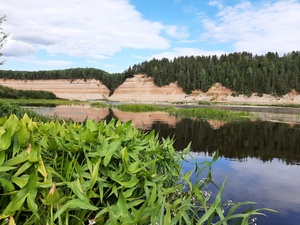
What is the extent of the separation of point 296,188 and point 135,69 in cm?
18923

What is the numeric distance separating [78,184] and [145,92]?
168668 mm

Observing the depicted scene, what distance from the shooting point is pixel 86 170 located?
5.22 metres

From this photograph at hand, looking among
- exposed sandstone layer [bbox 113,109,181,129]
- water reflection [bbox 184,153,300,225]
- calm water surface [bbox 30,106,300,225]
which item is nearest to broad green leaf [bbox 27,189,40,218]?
water reflection [bbox 184,153,300,225]

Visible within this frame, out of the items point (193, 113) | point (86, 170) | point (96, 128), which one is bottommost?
point (193, 113)

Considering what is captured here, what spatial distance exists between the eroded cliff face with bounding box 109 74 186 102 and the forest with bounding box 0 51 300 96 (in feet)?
10.4

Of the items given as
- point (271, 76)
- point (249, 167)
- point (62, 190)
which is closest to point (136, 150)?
point (62, 190)

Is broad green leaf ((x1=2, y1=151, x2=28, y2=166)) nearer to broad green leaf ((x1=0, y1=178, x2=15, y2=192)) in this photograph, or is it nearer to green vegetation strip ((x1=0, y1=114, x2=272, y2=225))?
green vegetation strip ((x1=0, y1=114, x2=272, y2=225))

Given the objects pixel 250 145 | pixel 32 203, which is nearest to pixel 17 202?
pixel 32 203

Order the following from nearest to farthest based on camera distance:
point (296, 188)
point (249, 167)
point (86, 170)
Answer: point (86, 170), point (296, 188), point (249, 167)

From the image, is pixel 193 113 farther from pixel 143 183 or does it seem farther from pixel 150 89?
pixel 150 89

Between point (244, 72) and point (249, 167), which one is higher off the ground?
point (244, 72)

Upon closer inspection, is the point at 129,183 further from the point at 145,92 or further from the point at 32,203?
the point at 145,92

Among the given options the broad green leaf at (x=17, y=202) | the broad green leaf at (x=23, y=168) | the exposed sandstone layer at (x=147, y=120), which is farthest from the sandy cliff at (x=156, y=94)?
the broad green leaf at (x=17, y=202)

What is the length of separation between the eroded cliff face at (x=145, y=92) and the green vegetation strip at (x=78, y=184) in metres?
155
